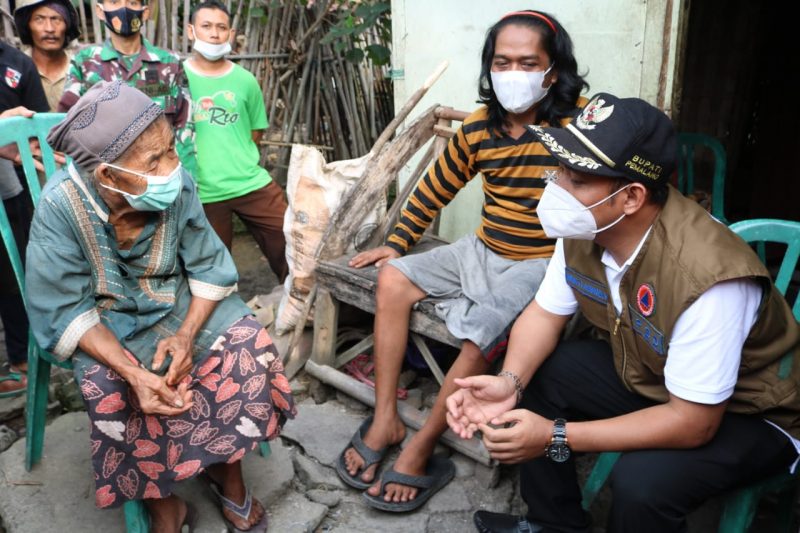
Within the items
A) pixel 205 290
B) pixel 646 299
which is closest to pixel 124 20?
pixel 205 290

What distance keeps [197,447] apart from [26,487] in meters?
0.85

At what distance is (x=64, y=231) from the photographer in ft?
6.88

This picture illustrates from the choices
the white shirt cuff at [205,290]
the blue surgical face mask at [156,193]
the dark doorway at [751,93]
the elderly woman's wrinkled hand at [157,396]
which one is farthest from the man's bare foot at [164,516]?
the dark doorway at [751,93]

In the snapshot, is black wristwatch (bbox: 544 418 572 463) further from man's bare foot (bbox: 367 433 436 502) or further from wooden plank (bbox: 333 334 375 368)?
wooden plank (bbox: 333 334 375 368)

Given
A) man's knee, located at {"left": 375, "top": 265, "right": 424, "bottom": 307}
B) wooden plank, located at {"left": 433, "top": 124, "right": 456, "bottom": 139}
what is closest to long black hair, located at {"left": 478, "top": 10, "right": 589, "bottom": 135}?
wooden plank, located at {"left": 433, "top": 124, "right": 456, "bottom": 139}

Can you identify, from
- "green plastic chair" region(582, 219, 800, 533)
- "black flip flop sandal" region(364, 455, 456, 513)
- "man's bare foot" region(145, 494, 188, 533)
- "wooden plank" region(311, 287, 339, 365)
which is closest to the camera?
"green plastic chair" region(582, 219, 800, 533)

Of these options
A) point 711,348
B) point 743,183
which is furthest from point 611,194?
point 743,183

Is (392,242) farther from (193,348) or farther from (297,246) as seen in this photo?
(193,348)

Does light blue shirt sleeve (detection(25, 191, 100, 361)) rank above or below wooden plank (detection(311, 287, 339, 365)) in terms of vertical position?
above

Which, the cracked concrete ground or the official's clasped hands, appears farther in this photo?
the cracked concrete ground

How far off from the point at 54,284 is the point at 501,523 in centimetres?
167

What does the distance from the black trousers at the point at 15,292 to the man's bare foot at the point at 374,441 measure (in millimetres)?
1744

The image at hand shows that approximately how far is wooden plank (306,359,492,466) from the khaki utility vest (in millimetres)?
897

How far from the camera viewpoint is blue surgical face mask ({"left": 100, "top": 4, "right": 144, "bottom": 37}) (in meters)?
3.37
